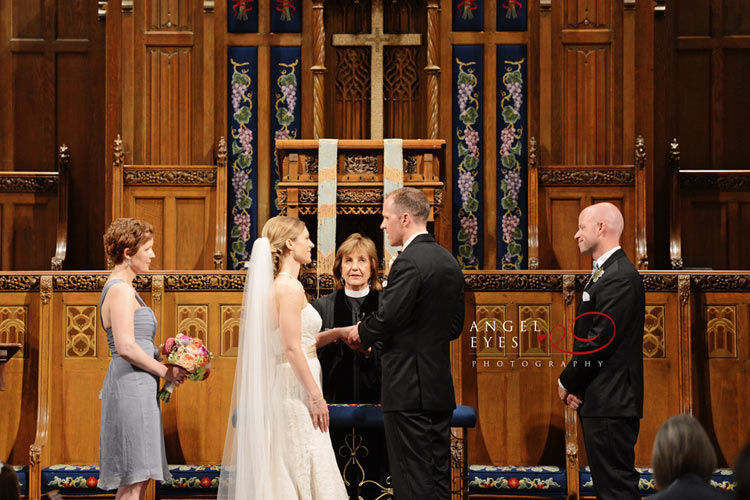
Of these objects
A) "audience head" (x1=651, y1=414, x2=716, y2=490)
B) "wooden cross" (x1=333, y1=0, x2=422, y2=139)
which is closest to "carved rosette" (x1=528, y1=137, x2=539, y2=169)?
"wooden cross" (x1=333, y1=0, x2=422, y2=139)

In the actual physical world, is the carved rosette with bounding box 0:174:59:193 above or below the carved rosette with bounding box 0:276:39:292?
above

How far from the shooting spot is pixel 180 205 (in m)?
7.25

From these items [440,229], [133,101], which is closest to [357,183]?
[440,229]

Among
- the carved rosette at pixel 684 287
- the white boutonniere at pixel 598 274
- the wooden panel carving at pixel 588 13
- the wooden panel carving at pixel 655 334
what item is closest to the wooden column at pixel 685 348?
the carved rosette at pixel 684 287

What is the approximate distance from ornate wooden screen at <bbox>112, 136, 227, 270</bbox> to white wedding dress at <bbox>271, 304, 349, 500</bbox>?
2864mm

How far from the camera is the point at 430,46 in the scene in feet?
23.4

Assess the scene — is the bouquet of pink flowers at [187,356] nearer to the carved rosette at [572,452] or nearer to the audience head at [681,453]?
the carved rosette at [572,452]

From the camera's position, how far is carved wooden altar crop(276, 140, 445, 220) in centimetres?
601

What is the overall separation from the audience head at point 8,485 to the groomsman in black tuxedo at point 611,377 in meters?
2.73

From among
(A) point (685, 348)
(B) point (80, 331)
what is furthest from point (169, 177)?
(A) point (685, 348)

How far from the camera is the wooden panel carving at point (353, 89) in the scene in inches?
291

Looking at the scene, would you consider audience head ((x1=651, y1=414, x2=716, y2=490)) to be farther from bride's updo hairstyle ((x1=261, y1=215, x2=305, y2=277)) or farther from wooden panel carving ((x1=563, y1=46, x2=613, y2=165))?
wooden panel carving ((x1=563, y1=46, x2=613, y2=165))

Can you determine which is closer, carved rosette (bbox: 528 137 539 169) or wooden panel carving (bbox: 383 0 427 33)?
carved rosette (bbox: 528 137 539 169)

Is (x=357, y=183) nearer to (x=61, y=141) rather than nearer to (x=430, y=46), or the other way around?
(x=430, y=46)
